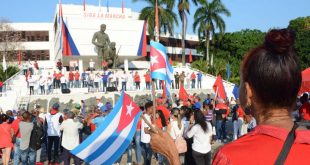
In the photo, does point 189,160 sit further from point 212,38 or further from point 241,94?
point 212,38

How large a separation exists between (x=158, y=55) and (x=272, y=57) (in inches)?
262

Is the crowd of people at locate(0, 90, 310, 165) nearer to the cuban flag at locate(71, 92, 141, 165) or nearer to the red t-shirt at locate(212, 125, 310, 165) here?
the cuban flag at locate(71, 92, 141, 165)

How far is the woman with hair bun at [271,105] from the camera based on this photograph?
4.61ft

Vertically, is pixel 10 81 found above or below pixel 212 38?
below

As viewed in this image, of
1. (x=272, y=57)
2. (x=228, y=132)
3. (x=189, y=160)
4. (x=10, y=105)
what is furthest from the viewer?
(x=10, y=105)

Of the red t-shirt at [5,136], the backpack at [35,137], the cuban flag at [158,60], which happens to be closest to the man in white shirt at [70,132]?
the backpack at [35,137]

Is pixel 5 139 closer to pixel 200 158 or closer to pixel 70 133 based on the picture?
pixel 70 133

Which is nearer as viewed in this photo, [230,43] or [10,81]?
[10,81]

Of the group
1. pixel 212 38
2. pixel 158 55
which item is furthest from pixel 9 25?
pixel 158 55

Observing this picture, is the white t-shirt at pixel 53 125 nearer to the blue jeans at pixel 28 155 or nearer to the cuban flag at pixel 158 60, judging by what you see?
the blue jeans at pixel 28 155

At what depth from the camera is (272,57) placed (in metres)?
1.54

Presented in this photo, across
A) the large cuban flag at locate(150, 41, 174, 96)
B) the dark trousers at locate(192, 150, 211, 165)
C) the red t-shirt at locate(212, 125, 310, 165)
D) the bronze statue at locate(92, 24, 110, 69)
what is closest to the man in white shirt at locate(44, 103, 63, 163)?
the large cuban flag at locate(150, 41, 174, 96)

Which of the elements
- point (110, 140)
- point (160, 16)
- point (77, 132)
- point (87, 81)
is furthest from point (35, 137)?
point (160, 16)

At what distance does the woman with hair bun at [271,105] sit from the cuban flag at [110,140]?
167 inches
